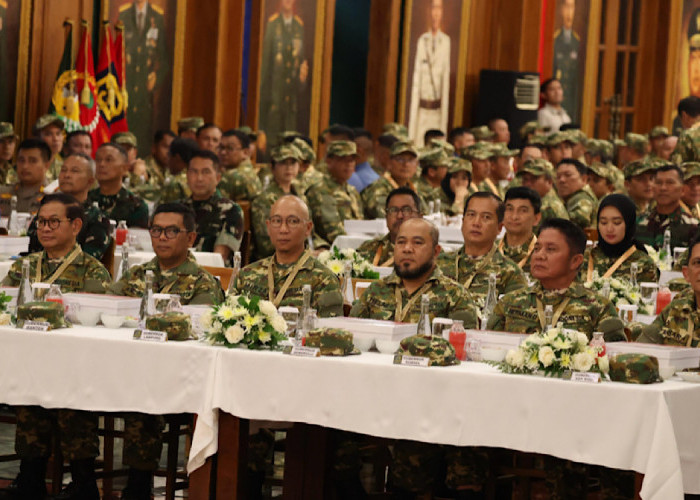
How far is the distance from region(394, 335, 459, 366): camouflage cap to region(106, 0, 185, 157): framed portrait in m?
9.41

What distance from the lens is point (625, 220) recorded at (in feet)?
24.6

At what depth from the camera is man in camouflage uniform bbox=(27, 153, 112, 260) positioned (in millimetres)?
7926

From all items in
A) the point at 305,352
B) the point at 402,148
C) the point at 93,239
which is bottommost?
the point at 305,352

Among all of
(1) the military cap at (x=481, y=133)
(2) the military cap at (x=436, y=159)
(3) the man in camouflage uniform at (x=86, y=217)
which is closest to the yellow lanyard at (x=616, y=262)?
(3) the man in camouflage uniform at (x=86, y=217)

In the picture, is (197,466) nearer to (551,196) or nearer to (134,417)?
(134,417)

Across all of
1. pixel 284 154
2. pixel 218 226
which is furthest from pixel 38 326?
pixel 284 154

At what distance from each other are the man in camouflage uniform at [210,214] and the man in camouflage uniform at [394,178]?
2.49 meters

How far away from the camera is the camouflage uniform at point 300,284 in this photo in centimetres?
607

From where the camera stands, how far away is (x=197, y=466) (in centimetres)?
513

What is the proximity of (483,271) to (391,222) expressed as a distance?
1606 mm

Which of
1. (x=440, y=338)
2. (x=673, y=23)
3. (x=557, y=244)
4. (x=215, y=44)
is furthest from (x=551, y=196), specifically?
(x=673, y=23)

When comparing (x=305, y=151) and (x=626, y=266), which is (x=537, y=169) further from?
(x=626, y=266)

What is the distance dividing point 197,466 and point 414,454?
29.7 inches

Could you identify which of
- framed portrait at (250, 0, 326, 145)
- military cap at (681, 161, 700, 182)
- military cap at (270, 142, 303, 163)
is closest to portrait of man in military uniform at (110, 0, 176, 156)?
framed portrait at (250, 0, 326, 145)
